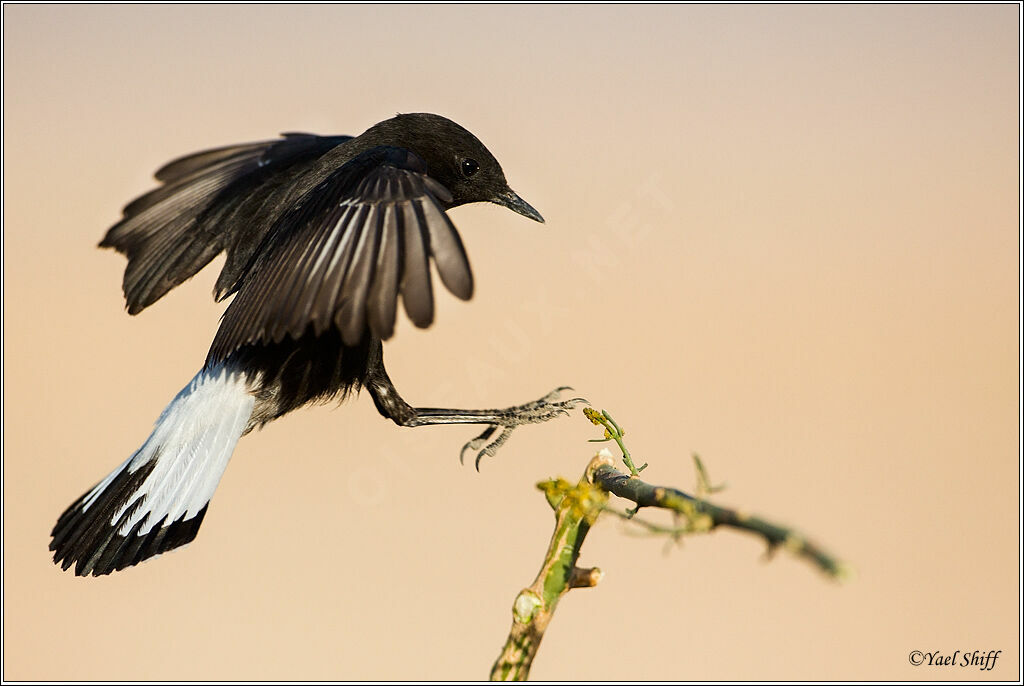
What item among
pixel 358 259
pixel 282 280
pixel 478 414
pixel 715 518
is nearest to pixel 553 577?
pixel 715 518

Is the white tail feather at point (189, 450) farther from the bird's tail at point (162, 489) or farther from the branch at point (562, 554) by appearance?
the branch at point (562, 554)

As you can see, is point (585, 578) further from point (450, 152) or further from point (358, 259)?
point (450, 152)

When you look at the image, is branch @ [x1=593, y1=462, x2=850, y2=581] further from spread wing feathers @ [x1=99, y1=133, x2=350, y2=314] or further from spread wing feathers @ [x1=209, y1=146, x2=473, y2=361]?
spread wing feathers @ [x1=99, y1=133, x2=350, y2=314]

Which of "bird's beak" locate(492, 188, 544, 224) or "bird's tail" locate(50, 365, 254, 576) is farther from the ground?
"bird's beak" locate(492, 188, 544, 224)

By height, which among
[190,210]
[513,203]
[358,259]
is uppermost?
[513,203]

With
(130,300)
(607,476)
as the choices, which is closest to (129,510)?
(130,300)

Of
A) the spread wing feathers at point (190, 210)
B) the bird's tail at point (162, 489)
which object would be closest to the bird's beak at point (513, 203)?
the spread wing feathers at point (190, 210)

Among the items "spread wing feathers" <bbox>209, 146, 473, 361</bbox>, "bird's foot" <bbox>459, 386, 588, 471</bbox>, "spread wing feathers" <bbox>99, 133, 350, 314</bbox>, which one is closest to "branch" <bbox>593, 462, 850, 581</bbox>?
"spread wing feathers" <bbox>209, 146, 473, 361</bbox>

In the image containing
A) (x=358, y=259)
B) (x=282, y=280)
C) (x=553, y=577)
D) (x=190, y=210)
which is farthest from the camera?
(x=190, y=210)
